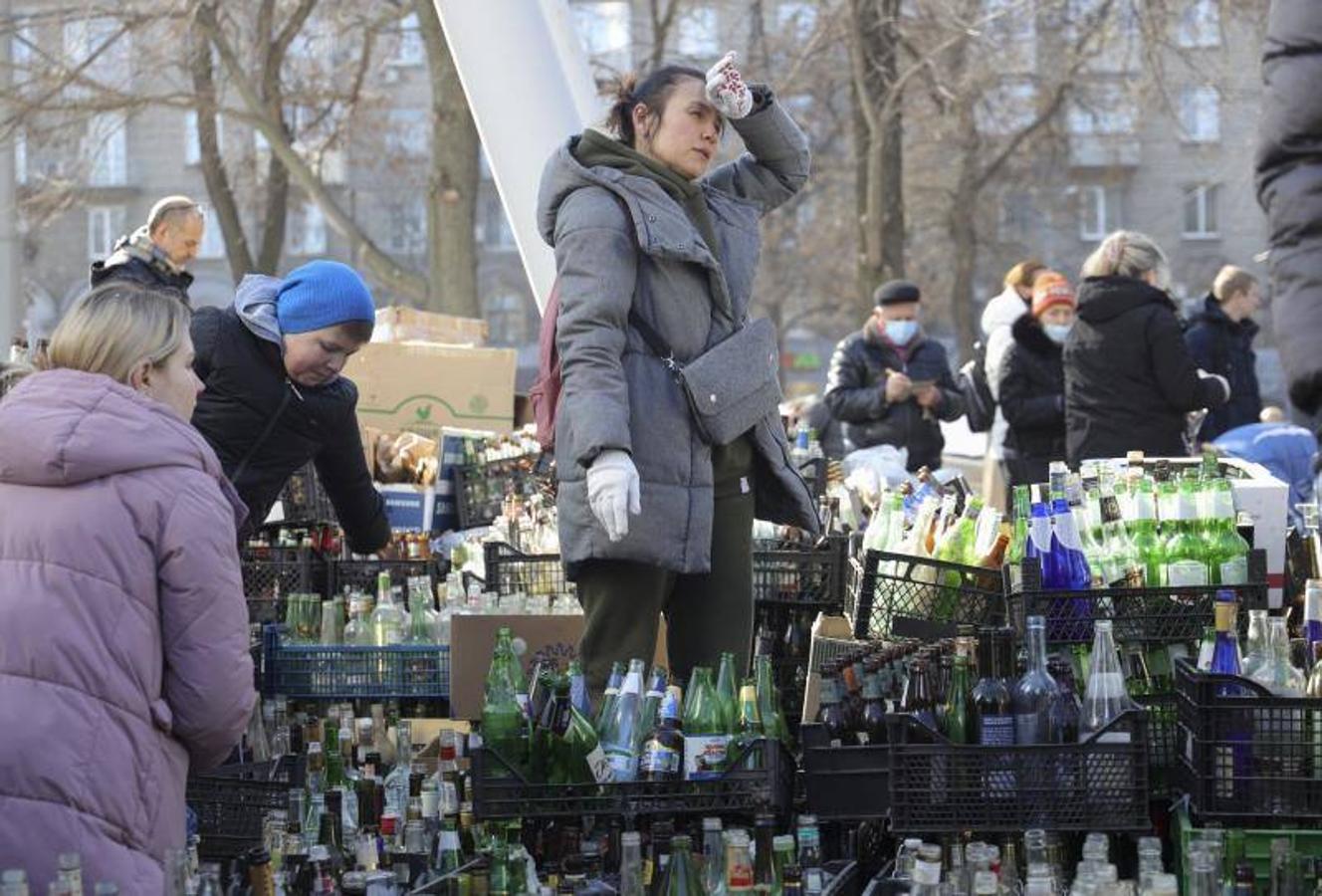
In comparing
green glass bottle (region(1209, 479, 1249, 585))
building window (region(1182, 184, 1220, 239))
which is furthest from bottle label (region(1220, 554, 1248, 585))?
building window (region(1182, 184, 1220, 239))

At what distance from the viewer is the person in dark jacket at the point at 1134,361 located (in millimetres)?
9438

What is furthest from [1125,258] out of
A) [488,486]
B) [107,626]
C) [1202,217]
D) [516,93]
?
[1202,217]

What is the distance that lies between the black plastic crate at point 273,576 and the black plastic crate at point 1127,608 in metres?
3.27

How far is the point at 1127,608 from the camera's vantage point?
5.33 metres

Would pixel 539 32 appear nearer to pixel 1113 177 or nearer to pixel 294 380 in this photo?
pixel 294 380

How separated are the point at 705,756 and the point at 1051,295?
22.5 ft

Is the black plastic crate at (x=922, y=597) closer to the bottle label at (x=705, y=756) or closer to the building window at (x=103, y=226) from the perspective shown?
the bottle label at (x=705, y=756)

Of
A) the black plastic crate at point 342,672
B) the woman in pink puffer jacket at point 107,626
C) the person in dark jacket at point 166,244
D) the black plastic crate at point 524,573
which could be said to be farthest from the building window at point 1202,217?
the woman in pink puffer jacket at point 107,626

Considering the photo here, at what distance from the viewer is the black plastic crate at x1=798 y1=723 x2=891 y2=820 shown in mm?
5020

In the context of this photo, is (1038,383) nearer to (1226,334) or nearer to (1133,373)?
(1133,373)

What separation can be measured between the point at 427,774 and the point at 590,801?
1.59m

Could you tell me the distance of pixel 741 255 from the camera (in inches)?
234

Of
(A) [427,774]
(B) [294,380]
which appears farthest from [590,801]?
(B) [294,380]

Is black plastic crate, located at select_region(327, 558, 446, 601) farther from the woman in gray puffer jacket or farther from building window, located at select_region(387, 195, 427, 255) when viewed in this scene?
building window, located at select_region(387, 195, 427, 255)
